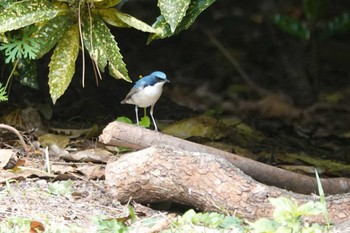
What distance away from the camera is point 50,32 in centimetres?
551

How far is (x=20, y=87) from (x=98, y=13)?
1.49m

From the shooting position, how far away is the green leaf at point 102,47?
5539mm

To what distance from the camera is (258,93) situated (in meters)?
8.90

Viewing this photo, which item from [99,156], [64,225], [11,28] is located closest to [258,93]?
[99,156]

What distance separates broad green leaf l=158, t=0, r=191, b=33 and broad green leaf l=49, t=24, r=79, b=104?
2.08 ft

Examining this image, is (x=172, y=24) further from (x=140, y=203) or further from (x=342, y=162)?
(x=342, y=162)

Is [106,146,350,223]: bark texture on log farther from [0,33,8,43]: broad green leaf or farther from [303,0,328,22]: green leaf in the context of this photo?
[303,0,328,22]: green leaf

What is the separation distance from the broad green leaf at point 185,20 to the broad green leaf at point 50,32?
0.59m

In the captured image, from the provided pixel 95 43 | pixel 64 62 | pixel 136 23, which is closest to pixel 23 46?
pixel 64 62

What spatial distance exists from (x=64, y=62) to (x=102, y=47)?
27 cm

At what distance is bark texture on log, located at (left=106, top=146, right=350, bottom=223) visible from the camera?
4.66m

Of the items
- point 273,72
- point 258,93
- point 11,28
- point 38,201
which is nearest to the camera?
point 38,201

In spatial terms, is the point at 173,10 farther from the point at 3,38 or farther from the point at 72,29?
the point at 3,38

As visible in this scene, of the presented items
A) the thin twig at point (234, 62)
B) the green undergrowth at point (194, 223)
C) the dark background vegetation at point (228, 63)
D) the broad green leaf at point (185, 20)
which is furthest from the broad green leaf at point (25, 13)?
the thin twig at point (234, 62)
